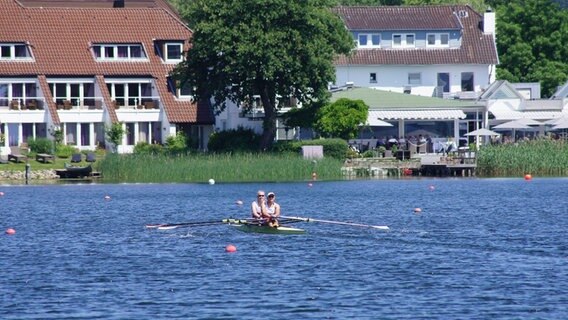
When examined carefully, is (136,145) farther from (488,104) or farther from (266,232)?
(266,232)

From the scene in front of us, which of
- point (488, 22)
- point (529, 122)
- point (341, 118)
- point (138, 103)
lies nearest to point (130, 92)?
point (138, 103)

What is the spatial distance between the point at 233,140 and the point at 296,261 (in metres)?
46.5

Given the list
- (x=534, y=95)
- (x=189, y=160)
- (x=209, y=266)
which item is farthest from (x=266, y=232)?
(x=534, y=95)

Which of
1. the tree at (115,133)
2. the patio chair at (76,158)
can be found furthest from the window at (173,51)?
the patio chair at (76,158)

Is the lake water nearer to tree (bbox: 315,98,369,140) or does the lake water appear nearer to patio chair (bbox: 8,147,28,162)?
patio chair (bbox: 8,147,28,162)

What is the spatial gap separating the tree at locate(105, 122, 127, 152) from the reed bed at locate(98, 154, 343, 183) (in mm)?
8735

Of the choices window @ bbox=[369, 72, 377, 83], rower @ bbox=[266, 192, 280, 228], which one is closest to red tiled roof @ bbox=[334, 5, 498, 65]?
window @ bbox=[369, 72, 377, 83]

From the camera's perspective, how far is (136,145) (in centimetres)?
8588

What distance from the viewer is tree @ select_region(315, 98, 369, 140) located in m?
82.4

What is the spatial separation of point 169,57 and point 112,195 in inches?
1063

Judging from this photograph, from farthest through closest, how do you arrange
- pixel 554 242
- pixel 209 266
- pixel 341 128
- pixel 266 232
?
1. pixel 341 128
2. pixel 266 232
3. pixel 554 242
4. pixel 209 266

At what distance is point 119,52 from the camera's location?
299ft

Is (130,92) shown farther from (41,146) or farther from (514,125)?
(514,125)

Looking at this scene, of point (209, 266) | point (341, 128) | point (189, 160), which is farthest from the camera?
point (341, 128)
